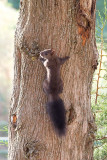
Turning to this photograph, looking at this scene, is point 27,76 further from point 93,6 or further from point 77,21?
point 93,6

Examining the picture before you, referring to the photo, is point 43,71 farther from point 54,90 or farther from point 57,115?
point 57,115

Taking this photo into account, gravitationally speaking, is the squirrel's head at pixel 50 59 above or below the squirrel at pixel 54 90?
above

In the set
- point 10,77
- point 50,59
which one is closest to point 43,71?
point 50,59

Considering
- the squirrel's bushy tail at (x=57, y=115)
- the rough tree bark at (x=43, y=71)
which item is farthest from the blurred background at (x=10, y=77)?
A: the squirrel's bushy tail at (x=57, y=115)

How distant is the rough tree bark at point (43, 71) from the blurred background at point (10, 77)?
1.79 feet

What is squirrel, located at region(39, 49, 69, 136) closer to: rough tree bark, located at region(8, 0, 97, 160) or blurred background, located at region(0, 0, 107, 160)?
rough tree bark, located at region(8, 0, 97, 160)

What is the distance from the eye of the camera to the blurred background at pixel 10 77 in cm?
209

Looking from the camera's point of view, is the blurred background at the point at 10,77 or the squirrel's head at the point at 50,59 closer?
the squirrel's head at the point at 50,59

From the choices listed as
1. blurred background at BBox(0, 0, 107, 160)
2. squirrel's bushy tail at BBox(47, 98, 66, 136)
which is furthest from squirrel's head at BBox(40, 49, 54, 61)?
blurred background at BBox(0, 0, 107, 160)

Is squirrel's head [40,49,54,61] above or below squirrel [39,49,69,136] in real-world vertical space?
above

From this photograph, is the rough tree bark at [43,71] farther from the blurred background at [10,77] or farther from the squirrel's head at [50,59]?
the blurred background at [10,77]

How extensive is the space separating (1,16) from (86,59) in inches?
60.7

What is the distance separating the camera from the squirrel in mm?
1397

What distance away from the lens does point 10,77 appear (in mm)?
2121
